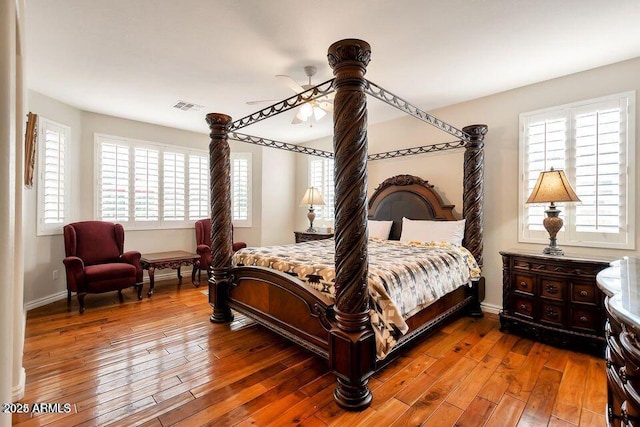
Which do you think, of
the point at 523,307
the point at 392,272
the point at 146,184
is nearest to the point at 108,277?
the point at 146,184

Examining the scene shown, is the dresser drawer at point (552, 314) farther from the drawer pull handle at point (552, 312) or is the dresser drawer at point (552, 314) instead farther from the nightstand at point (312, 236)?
the nightstand at point (312, 236)

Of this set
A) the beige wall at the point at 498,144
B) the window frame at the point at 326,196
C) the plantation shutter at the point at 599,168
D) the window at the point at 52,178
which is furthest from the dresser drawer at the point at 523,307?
the window at the point at 52,178

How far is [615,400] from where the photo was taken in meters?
1.11

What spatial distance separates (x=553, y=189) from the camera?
9.28ft

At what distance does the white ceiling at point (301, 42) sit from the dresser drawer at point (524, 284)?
218 cm

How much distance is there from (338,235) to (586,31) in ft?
8.86

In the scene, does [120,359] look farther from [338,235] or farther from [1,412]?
[338,235]

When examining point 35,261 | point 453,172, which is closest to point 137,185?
point 35,261

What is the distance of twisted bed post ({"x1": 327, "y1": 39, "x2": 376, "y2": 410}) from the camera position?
1907 mm

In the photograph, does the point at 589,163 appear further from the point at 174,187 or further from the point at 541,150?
the point at 174,187

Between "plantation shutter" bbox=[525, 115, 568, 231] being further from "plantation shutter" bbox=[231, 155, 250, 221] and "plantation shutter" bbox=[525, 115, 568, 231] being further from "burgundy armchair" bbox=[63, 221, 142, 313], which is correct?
"burgundy armchair" bbox=[63, 221, 142, 313]

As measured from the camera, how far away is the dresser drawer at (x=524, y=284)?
2.94 m

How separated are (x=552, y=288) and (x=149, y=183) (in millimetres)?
5824

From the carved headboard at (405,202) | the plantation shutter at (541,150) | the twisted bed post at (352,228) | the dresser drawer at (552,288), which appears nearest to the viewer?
the twisted bed post at (352,228)
